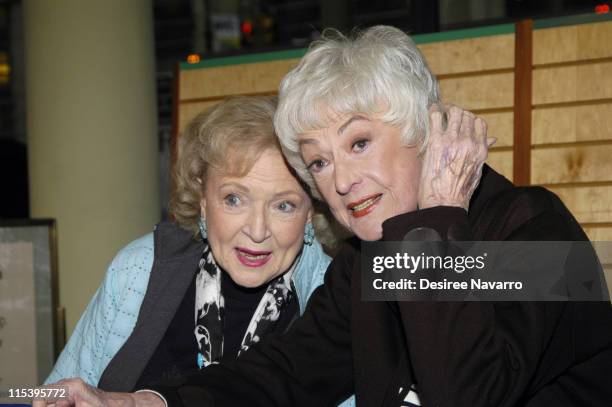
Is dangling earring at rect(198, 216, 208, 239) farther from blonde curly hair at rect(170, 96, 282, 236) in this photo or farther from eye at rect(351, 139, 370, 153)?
eye at rect(351, 139, 370, 153)

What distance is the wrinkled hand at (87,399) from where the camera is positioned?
1871 mm

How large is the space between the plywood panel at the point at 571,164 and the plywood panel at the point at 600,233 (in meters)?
0.21

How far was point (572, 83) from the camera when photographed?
3256mm

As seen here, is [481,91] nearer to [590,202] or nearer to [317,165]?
[590,202]

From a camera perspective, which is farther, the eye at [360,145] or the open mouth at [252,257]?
the open mouth at [252,257]

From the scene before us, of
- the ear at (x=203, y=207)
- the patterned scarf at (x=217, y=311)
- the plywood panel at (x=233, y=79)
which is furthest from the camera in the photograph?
the plywood panel at (x=233, y=79)

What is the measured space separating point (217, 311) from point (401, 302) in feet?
3.69

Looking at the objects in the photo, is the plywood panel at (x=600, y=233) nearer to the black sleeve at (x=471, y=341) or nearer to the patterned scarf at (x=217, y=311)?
the patterned scarf at (x=217, y=311)

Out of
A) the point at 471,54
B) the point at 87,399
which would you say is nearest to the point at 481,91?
the point at 471,54

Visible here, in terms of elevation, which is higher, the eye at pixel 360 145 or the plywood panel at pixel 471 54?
the plywood panel at pixel 471 54

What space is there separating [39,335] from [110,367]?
1730 mm

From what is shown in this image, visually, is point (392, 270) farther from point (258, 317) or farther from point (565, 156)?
point (565, 156)

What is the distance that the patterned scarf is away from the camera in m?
2.72

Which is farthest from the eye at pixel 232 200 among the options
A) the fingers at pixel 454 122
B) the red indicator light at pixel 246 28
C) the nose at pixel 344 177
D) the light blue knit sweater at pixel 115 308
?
the red indicator light at pixel 246 28
